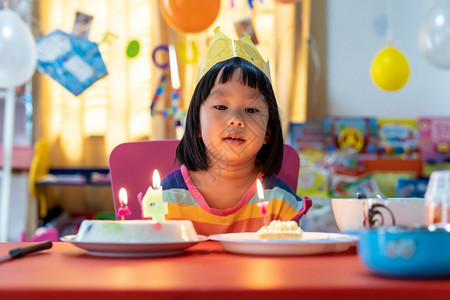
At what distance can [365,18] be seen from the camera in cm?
392

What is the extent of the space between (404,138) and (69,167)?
213 centimetres

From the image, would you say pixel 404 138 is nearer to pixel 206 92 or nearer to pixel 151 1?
pixel 151 1

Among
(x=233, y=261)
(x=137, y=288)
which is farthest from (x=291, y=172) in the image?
(x=137, y=288)

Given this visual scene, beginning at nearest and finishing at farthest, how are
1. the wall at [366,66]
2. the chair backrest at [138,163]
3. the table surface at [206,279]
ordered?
the table surface at [206,279] → the chair backrest at [138,163] → the wall at [366,66]

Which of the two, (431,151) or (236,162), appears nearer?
(236,162)

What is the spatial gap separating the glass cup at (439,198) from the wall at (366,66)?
11.4 ft

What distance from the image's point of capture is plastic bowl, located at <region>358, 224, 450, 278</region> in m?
0.43

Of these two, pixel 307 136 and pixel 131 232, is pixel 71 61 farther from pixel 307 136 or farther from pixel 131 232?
pixel 131 232

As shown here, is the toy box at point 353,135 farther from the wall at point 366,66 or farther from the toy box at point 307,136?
the wall at point 366,66

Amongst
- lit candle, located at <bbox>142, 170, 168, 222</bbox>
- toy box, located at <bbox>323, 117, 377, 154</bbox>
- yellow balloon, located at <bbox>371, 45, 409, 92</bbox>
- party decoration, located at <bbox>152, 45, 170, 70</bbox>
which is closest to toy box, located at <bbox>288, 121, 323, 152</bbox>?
toy box, located at <bbox>323, 117, 377, 154</bbox>

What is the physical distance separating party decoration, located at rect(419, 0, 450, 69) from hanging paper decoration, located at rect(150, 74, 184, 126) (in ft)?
4.50

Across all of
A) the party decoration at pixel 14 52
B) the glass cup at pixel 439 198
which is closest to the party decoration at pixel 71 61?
the party decoration at pixel 14 52

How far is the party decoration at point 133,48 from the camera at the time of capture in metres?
3.67

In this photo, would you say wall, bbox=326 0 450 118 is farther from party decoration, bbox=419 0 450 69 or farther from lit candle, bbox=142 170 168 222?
lit candle, bbox=142 170 168 222
